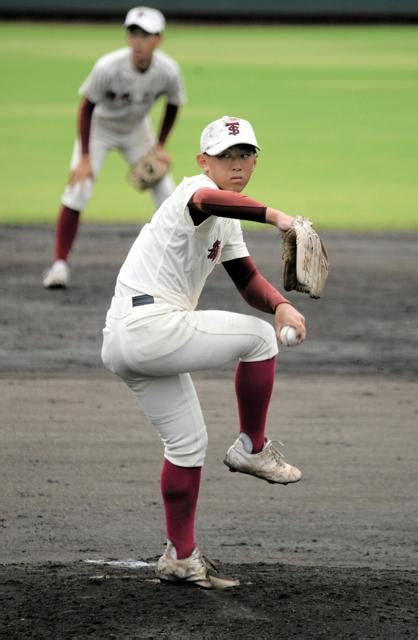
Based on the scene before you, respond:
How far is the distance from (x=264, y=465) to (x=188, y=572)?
1.65 feet

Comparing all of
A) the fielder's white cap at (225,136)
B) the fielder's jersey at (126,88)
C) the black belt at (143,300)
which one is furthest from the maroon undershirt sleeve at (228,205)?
the fielder's jersey at (126,88)

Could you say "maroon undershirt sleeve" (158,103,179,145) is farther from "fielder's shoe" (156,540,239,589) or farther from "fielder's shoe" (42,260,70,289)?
"fielder's shoe" (156,540,239,589)

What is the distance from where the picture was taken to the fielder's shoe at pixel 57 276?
11.0m

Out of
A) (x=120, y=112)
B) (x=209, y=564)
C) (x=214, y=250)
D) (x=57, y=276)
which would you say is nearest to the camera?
(x=214, y=250)

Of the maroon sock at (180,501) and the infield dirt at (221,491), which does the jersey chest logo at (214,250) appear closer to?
the maroon sock at (180,501)

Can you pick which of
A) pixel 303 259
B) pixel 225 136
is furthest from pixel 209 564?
pixel 225 136

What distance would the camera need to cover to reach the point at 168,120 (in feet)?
37.7

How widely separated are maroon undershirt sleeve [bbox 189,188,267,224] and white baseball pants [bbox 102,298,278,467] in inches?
18.4

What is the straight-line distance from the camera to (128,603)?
4691 mm

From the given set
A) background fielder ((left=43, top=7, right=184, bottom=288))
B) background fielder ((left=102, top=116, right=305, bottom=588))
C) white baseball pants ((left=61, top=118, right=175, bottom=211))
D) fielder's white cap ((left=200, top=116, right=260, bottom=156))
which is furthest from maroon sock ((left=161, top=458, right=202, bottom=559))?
white baseball pants ((left=61, top=118, right=175, bottom=211))

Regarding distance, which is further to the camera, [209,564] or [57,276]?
[57,276]

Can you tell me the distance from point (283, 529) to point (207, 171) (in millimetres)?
1965

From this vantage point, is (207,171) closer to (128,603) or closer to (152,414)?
(152,414)

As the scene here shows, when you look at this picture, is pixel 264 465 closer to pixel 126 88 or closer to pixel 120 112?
pixel 126 88
